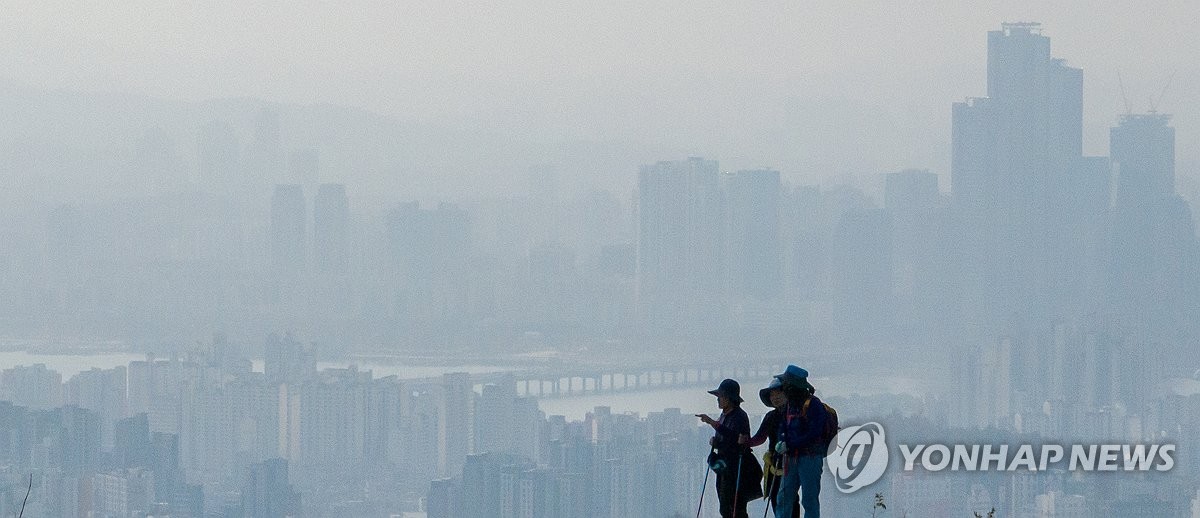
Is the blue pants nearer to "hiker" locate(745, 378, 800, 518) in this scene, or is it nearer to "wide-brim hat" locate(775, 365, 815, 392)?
"hiker" locate(745, 378, 800, 518)

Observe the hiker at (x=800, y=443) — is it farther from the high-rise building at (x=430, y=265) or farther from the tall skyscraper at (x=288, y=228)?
the tall skyscraper at (x=288, y=228)

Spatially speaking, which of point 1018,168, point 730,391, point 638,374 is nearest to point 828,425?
point 730,391

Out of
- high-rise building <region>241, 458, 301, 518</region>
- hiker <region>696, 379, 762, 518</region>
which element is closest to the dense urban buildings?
high-rise building <region>241, 458, 301, 518</region>

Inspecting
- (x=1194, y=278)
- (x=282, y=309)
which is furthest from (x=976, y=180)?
(x=282, y=309)

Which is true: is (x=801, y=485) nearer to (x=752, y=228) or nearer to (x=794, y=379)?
(x=794, y=379)

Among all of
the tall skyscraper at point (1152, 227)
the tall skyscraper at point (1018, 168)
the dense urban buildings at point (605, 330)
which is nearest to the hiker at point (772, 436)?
the dense urban buildings at point (605, 330)

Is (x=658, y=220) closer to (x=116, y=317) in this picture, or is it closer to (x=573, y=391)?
(x=573, y=391)
